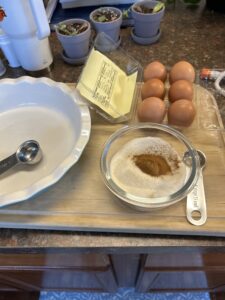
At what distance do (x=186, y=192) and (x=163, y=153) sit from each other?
0.28 ft

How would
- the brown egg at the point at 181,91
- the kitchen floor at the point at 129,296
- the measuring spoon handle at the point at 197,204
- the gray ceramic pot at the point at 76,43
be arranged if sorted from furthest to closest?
the kitchen floor at the point at 129,296 → the gray ceramic pot at the point at 76,43 → the brown egg at the point at 181,91 → the measuring spoon handle at the point at 197,204

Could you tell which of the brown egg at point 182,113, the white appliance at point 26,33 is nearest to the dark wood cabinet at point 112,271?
the brown egg at point 182,113

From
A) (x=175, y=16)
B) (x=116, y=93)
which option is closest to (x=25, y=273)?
(x=116, y=93)

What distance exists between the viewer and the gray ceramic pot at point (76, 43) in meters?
0.62

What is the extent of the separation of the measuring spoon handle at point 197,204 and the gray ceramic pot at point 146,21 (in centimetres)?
44

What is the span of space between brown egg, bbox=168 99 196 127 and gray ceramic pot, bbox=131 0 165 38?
29 centimetres

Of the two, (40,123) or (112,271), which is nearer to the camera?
(40,123)

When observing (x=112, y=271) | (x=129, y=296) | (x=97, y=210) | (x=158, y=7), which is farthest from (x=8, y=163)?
(x=129, y=296)

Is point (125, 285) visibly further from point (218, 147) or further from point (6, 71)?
point (6, 71)

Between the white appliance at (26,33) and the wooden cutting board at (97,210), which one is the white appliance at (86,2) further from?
the wooden cutting board at (97,210)

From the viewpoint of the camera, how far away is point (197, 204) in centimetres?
39

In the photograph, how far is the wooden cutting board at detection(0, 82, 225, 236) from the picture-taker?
0.38m

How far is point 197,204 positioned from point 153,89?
0.23 metres

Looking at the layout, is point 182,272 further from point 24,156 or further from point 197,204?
point 24,156
